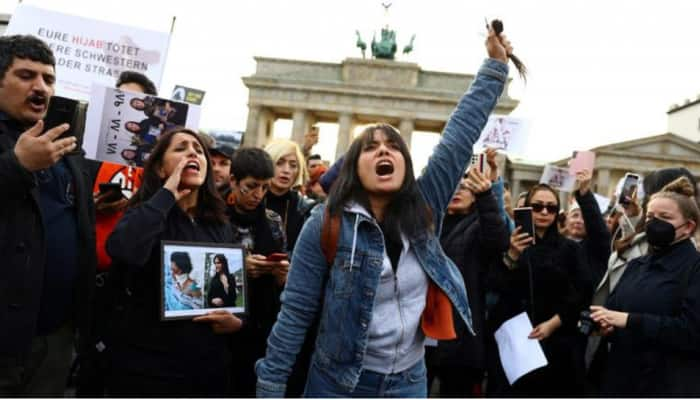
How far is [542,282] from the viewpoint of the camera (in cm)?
404

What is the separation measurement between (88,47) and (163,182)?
239cm

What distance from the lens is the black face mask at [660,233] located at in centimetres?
310

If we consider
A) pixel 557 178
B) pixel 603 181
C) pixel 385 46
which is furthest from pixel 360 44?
pixel 557 178

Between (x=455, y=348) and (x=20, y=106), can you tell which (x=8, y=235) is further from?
(x=455, y=348)

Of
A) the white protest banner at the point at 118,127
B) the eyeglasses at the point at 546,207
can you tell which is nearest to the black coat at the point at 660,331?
the eyeglasses at the point at 546,207

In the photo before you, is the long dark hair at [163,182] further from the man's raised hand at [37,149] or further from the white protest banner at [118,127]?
the white protest banner at [118,127]

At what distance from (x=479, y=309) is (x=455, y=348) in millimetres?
345

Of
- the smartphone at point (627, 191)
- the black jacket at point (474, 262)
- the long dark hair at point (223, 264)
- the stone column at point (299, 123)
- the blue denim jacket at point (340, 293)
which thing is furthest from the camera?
the stone column at point (299, 123)

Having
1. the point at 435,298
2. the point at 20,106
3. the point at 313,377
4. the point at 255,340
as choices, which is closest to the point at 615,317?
the point at 435,298

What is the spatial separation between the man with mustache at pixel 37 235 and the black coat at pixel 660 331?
284cm

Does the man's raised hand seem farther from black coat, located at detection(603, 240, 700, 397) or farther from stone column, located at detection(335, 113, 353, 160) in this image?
stone column, located at detection(335, 113, 353, 160)

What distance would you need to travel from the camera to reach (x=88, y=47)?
441 centimetres

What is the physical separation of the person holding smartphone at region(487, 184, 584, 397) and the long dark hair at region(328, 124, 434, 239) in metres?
2.00

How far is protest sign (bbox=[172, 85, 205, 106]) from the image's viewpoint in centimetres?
692
